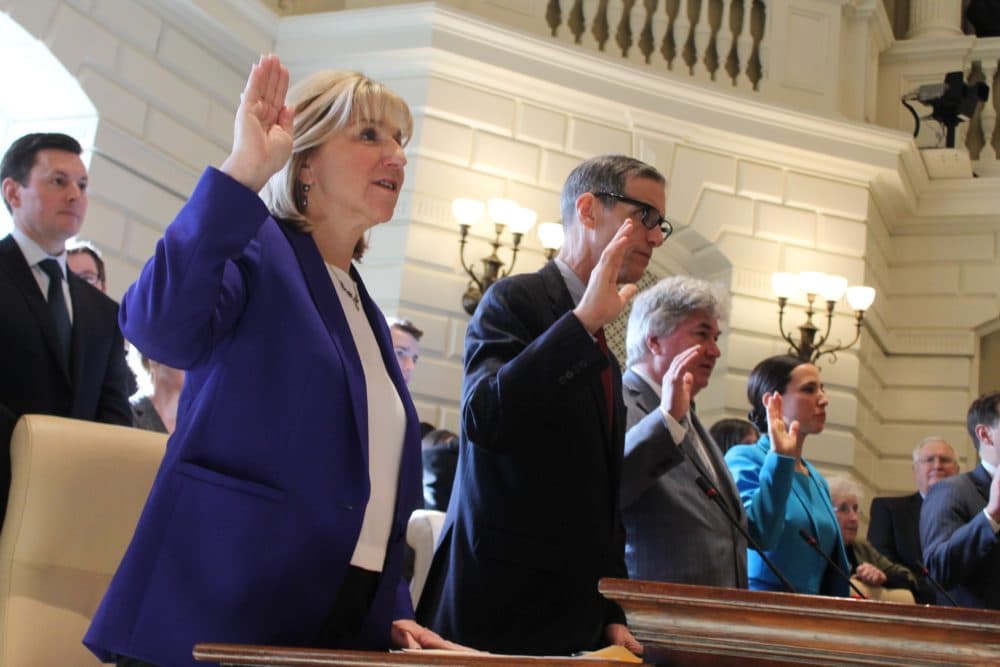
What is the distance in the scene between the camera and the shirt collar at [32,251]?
3.40 m

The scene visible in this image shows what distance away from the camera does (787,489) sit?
3465mm

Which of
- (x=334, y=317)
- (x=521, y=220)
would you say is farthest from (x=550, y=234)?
(x=334, y=317)

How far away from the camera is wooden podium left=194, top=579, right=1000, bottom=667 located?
4.15ft

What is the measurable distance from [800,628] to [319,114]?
3.62ft

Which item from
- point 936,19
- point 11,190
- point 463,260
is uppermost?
point 936,19

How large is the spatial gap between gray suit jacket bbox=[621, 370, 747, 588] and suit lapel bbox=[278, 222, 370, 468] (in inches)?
47.3

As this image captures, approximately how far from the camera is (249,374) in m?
1.69

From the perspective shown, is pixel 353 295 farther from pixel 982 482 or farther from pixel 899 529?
pixel 899 529

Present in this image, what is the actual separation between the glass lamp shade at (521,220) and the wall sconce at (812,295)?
1.94 metres

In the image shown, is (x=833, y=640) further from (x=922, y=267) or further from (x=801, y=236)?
(x=922, y=267)

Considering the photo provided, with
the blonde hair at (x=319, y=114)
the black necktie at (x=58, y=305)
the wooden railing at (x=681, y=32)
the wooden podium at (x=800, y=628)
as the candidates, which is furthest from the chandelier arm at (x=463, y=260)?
the wooden podium at (x=800, y=628)

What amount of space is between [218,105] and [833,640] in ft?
23.3

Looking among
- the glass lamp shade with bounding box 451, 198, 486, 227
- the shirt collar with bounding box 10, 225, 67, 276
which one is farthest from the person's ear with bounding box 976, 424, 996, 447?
the glass lamp shade with bounding box 451, 198, 486, 227

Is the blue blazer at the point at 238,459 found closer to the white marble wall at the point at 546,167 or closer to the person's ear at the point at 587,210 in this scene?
the person's ear at the point at 587,210
